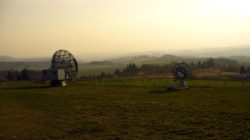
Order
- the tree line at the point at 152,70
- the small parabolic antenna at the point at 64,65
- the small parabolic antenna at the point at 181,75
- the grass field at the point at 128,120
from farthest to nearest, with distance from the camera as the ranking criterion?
the tree line at the point at 152,70 → the small parabolic antenna at the point at 64,65 → the small parabolic antenna at the point at 181,75 → the grass field at the point at 128,120

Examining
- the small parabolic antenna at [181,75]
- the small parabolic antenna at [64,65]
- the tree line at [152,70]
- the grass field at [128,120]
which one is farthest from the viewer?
the tree line at [152,70]

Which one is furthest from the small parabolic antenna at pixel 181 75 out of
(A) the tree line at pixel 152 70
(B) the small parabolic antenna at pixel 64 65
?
(A) the tree line at pixel 152 70

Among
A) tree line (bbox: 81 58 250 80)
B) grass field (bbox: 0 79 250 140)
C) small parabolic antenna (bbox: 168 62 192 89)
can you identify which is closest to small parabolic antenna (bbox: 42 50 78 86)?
small parabolic antenna (bbox: 168 62 192 89)

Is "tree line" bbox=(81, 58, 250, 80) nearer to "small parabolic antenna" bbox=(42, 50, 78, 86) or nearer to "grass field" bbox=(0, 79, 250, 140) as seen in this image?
"small parabolic antenna" bbox=(42, 50, 78, 86)

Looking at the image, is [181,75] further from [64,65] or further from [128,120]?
[128,120]

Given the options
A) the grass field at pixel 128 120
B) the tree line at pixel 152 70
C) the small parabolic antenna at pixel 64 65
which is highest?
the small parabolic antenna at pixel 64 65

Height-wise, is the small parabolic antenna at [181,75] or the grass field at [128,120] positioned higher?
the small parabolic antenna at [181,75]

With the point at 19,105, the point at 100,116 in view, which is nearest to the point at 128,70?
the point at 19,105

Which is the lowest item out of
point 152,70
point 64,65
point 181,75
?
point 152,70

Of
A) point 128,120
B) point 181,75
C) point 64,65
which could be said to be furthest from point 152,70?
point 128,120

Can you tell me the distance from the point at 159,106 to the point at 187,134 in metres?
10.2

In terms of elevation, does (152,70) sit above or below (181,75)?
below

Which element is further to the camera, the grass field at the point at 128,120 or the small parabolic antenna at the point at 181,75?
the small parabolic antenna at the point at 181,75

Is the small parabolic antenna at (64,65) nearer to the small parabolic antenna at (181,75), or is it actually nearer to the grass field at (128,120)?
the small parabolic antenna at (181,75)
